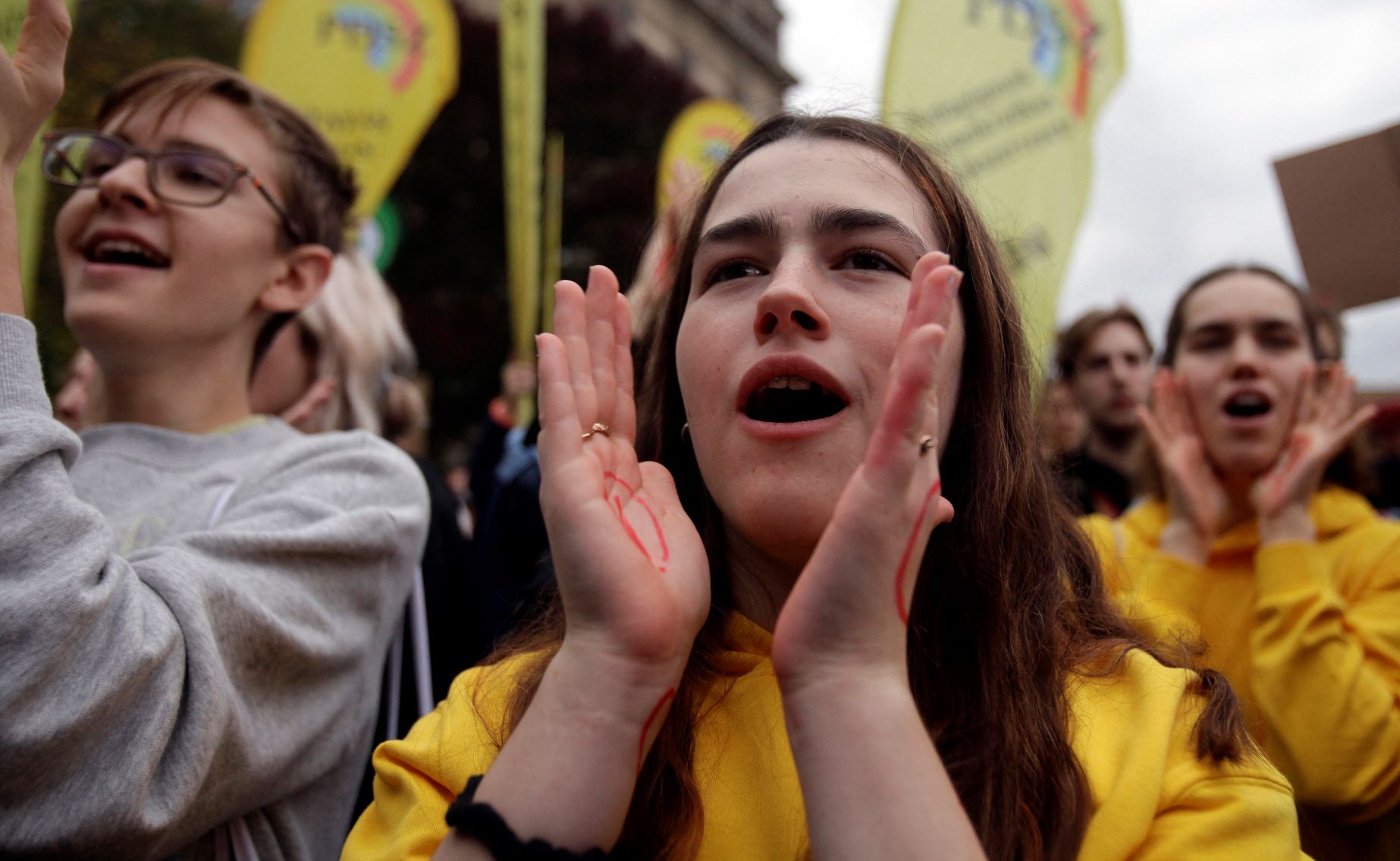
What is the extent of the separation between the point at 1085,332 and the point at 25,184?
426cm

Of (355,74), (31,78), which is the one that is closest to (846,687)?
(31,78)

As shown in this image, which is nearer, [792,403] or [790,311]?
[790,311]

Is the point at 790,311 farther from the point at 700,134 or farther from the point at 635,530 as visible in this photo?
the point at 700,134

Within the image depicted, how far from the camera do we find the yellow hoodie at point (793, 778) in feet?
4.27

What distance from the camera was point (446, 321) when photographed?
18656 mm

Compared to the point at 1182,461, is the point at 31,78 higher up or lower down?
higher up

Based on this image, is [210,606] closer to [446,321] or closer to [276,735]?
[276,735]

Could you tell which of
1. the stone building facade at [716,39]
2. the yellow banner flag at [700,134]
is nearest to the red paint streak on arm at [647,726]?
the yellow banner flag at [700,134]

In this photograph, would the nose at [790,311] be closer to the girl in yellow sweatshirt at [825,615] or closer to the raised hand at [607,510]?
the girl in yellow sweatshirt at [825,615]

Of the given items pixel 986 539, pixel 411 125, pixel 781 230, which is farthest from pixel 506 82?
pixel 986 539

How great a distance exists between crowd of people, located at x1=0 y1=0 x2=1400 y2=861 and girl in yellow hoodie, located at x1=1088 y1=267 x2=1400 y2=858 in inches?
0.5

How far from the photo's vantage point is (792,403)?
1.70 meters

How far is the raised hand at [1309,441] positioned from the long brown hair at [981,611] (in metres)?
1.09

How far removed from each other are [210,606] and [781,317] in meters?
1.05
